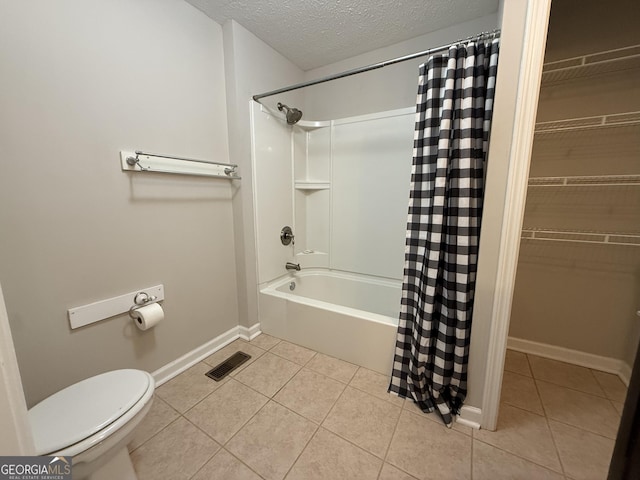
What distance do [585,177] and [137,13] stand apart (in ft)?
8.82

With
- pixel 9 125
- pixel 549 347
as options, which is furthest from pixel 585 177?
pixel 9 125

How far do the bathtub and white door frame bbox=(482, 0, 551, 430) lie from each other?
1.74ft

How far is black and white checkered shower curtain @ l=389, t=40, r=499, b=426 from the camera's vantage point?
1155mm

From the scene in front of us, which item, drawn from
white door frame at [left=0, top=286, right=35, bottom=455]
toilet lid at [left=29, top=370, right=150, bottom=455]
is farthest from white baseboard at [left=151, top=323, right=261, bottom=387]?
white door frame at [left=0, top=286, right=35, bottom=455]

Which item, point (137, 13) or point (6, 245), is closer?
point (6, 245)

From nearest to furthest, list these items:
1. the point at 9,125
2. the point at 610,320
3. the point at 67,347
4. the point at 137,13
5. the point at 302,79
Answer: the point at 9,125
the point at 67,347
the point at 137,13
the point at 610,320
the point at 302,79

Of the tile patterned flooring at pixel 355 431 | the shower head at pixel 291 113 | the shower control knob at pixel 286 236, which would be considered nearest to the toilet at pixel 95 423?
the tile patterned flooring at pixel 355 431

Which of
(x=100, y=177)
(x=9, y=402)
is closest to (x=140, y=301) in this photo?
(x=100, y=177)

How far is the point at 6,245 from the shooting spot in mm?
1021

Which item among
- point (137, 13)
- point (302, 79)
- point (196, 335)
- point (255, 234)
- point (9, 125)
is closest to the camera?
point (9, 125)

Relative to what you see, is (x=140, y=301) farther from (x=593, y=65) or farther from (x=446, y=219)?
(x=593, y=65)

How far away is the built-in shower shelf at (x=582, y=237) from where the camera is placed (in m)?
1.49

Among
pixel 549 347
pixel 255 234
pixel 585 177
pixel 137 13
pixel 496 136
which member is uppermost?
pixel 137 13

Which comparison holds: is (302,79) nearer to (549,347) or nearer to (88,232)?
(88,232)
